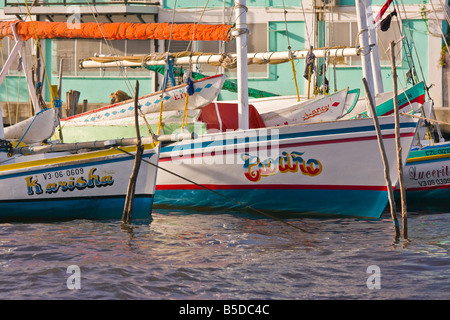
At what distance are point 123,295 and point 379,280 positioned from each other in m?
3.40

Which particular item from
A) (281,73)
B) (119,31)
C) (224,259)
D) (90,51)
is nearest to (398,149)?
(224,259)

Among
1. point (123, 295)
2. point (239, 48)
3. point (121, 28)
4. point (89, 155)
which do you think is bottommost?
point (123, 295)

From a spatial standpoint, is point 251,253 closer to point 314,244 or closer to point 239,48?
point 314,244

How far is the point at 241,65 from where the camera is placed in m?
14.3

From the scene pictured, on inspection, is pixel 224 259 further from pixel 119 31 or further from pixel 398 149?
pixel 119 31

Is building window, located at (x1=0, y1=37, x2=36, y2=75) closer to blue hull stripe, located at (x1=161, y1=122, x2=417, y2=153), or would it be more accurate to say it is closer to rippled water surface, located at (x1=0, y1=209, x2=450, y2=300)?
blue hull stripe, located at (x1=161, y1=122, x2=417, y2=153)

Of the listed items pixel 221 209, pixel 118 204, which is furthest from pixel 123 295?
pixel 221 209

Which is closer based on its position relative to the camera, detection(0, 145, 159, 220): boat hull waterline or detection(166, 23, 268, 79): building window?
detection(0, 145, 159, 220): boat hull waterline

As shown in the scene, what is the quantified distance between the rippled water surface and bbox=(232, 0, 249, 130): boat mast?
7.16 feet

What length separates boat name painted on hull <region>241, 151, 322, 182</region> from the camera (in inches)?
534

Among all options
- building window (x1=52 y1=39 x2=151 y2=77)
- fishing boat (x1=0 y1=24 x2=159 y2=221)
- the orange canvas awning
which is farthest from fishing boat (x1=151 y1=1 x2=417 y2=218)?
building window (x1=52 y1=39 x2=151 y2=77)

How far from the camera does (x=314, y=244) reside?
11422mm

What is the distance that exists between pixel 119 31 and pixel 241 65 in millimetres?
7124

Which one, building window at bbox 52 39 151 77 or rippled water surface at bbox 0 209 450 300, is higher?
building window at bbox 52 39 151 77
